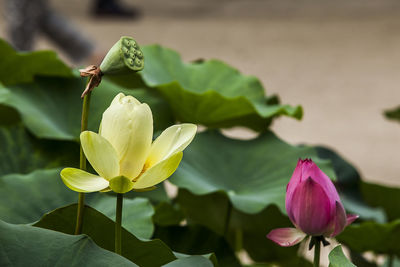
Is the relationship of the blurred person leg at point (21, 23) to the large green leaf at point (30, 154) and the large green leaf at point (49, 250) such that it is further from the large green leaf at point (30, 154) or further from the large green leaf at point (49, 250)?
the large green leaf at point (49, 250)

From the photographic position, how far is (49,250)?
14.8 inches

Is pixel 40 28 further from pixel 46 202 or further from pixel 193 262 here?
pixel 193 262

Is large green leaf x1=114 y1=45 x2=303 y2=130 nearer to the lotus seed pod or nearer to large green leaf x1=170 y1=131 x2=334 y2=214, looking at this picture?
large green leaf x1=170 y1=131 x2=334 y2=214

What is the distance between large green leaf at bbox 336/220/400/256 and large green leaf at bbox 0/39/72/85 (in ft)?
1.00

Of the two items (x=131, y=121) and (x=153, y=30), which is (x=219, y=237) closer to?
(x=131, y=121)

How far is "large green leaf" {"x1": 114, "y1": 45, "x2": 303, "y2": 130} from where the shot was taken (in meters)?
0.79

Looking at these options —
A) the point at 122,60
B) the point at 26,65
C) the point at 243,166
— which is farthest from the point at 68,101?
the point at 122,60

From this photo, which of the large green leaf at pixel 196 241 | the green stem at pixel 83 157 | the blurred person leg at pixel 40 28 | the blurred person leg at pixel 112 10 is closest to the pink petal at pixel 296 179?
the green stem at pixel 83 157

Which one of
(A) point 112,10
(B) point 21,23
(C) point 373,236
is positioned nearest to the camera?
(C) point 373,236

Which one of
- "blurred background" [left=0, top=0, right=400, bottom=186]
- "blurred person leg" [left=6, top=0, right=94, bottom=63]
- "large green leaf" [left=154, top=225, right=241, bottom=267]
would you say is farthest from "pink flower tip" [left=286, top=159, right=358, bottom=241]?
"blurred person leg" [left=6, top=0, right=94, bottom=63]

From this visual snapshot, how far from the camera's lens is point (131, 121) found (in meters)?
0.38

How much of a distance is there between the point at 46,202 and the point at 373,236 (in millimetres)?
297

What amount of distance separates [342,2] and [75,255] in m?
6.12

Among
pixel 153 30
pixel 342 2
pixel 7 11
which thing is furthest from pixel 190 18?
pixel 7 11
